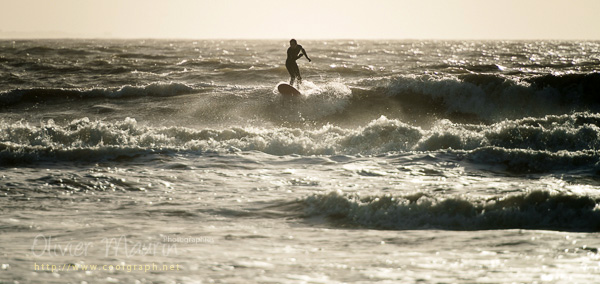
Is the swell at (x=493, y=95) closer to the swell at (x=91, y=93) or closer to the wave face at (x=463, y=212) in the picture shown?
the swell at (x=91, y=93)

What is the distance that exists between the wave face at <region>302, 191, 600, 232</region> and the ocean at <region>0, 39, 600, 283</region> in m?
0.03

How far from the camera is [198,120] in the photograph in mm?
18078

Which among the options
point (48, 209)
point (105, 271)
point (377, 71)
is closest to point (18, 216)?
point (48, 209)

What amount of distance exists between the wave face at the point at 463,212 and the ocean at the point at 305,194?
3cm

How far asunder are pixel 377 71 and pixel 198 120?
13.9m

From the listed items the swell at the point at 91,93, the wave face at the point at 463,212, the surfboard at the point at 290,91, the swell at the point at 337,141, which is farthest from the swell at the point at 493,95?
the wave face at the point at 463,212

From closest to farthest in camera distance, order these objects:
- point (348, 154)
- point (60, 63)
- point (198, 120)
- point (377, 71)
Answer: point (348, 154)
point (198, 120)
point (377, 71)
point (60, 63)

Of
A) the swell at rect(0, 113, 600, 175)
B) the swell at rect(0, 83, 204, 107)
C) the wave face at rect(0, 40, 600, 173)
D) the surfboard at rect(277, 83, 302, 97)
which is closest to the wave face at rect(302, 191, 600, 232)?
the wave face at rect(0, 40, 600, 173)

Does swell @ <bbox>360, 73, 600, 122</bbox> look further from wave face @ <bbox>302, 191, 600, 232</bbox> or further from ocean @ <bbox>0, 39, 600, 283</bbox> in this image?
wave face @ <bbox>302, 191, 600, 232</bbox>

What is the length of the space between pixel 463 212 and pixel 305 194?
238 cm

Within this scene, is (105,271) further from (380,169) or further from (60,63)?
(60,63)

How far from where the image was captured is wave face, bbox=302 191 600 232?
23.8 ft

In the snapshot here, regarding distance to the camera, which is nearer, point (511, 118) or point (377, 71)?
point (511, 118)

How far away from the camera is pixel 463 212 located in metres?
7.50
